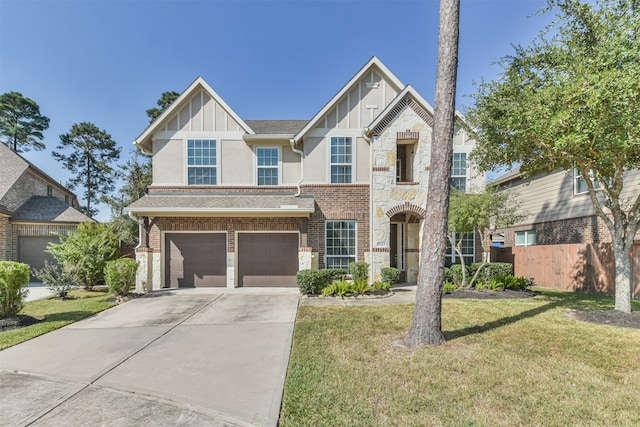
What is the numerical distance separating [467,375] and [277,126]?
13209 mm

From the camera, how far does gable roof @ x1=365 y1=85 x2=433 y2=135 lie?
37.9 feet

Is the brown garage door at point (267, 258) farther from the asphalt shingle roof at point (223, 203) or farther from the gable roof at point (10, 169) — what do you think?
the gable roof at point (10, 169)

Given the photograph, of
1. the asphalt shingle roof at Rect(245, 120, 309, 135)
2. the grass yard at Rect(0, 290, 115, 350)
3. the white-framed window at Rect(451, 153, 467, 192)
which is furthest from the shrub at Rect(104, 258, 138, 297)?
the white-framed window at Rect(451, 153, 467, 192)

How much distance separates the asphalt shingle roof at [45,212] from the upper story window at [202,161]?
24.5 ft

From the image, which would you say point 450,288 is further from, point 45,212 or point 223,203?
point 45,212

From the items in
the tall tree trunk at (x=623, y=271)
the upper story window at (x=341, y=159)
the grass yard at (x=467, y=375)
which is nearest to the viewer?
the grass yard at (x=467, y=375)

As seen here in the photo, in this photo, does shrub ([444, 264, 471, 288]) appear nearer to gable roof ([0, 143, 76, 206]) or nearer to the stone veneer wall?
the stone veneer wall

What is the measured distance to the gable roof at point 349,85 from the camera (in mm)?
12281

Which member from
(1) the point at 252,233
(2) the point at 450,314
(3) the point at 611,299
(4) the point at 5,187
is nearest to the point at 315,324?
(2) the point at 450,314

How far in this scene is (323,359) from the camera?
15.6 ft

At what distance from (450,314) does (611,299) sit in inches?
255

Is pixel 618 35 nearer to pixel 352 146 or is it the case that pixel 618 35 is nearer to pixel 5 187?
pixel 352 146

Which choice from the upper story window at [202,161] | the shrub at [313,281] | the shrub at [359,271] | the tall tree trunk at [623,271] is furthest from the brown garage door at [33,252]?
the tall tree trunk at [623,271]

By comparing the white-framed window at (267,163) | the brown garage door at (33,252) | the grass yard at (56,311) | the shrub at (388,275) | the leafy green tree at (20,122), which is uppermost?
the leafy green tree at (20,122)
